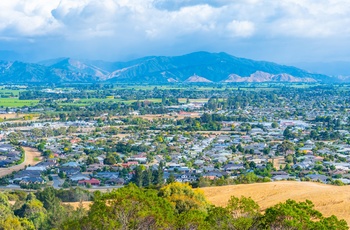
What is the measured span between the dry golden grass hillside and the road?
22890 millimetres

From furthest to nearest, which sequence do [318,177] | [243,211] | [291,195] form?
1. [318,177]
2. [291,195]
3. [243,211]

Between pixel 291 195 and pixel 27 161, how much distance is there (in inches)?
1266

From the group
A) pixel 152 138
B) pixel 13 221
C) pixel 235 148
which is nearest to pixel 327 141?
pixel 235 148

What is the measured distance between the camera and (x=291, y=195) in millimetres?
26125

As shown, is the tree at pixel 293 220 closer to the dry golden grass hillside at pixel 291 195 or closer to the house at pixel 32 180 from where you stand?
the dry golden grass hillside at pixel 291 195

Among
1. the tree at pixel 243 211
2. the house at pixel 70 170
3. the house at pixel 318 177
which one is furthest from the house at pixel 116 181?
the tree at pixel 243 211

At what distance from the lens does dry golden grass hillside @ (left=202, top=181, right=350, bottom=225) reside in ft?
72.6

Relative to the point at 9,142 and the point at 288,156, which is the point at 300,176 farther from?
the point at 9,142

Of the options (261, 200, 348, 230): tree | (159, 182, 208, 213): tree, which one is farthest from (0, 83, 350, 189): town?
(261, 200, 348, 230): tree

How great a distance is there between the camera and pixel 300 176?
42281 millimetres

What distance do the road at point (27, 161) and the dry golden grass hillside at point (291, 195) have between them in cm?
2289

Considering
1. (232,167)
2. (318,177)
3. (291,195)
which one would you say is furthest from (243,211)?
(232,167)

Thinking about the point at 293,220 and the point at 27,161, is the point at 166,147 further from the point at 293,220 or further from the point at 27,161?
the point at 293,220

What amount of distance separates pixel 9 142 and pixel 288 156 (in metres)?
32.8
